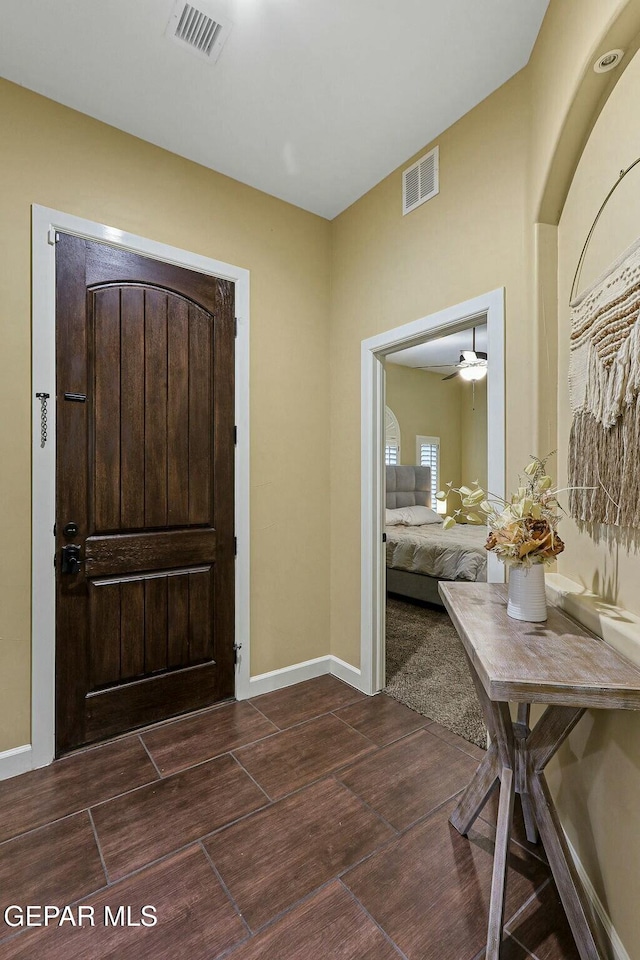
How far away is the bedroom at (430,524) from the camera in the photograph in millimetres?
2947

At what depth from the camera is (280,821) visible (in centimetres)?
179

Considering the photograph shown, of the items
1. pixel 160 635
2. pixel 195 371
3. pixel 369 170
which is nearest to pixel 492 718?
pixel 160 635

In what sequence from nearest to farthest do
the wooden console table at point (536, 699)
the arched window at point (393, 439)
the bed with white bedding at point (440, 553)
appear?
the wooden console table at point (536, 699), the bed with white bedding at point (440, 553), the arched window at point (393, 439)

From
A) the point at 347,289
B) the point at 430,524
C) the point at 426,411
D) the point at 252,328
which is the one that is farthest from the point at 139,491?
the point at 426,411

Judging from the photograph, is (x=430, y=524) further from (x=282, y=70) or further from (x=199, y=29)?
(x=199, y=29)

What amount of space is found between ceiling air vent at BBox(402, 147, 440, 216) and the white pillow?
382 centimetres

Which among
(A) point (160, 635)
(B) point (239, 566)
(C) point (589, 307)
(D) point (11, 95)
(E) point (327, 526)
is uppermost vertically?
(D) point (11, 95)

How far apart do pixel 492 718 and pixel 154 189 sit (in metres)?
2.89

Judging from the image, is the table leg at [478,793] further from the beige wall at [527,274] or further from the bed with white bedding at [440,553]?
the bed with white bedding at [440,553]

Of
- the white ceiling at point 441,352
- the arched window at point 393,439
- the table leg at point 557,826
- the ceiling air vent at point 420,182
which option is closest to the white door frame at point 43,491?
the ceiling air vent at point 420,182

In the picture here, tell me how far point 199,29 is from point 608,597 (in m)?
2.60

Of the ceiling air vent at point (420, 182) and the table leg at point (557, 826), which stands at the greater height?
the ceiling air vent at point (420, 182)

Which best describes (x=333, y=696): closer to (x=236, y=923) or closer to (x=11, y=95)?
(x=236, y=923)

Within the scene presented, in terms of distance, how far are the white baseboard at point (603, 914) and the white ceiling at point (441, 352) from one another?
196 inches
